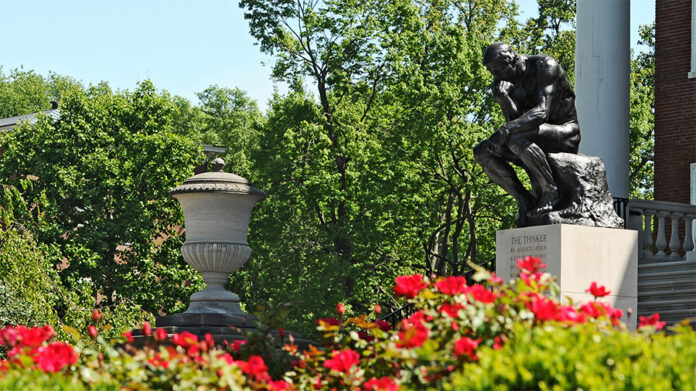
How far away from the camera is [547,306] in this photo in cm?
706

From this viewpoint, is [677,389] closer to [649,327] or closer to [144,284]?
[649,327]

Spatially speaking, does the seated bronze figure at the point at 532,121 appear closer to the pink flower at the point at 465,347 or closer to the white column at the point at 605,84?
the white column at the point at 605,84

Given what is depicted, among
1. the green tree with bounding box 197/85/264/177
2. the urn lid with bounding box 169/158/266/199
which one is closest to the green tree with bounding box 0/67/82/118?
the green tree with bounding box 197/85/264/177

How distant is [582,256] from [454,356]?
5965 millimetres

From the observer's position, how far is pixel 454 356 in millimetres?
6840

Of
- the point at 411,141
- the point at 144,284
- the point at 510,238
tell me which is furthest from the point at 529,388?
the point at 144,284

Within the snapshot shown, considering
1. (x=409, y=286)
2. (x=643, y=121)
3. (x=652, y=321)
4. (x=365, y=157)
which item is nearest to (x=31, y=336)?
(x=409, y=286)

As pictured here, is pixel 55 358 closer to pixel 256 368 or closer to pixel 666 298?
pixel 256 368

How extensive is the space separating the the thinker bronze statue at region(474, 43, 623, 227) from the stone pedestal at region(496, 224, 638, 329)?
0.26 m

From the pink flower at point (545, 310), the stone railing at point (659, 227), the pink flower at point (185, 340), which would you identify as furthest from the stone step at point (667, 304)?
the pink flower at point (185, 340)

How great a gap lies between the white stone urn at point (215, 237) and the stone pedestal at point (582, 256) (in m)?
5.38

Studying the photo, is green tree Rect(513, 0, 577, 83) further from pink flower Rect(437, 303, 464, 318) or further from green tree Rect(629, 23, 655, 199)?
pink flower Rect(437, 303, 464, 318)

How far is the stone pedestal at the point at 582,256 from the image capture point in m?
12.3

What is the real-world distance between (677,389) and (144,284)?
38388 mm
